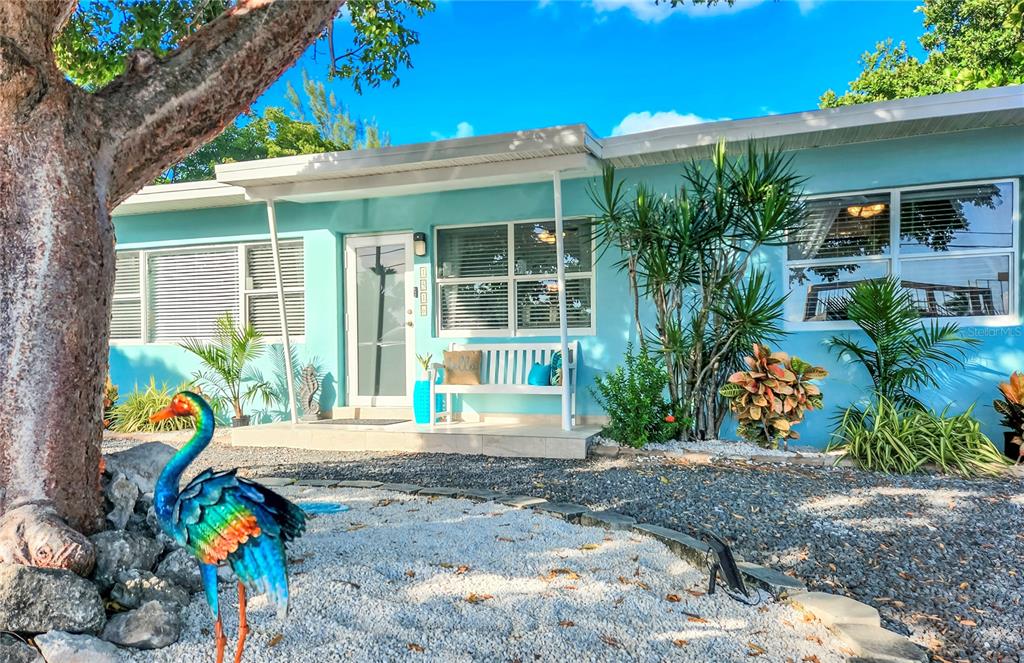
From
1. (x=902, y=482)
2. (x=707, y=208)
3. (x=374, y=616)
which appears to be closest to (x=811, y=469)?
(x=902, y=482)

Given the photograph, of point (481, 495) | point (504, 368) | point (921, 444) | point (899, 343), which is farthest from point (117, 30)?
point (921, 444)

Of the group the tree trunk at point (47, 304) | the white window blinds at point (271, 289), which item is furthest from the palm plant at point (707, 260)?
the tree trunk at point (47, 304)

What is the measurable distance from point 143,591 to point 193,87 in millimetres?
2050

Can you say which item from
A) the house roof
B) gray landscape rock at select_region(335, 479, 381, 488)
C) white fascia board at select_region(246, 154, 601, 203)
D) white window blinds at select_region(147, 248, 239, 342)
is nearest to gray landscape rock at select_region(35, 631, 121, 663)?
gray landscape rock at select_region(335, 479, 381, 488)

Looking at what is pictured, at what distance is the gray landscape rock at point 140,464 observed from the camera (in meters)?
2.97

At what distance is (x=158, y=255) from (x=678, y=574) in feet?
27.0

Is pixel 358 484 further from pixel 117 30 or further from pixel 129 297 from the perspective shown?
pixel 129 297

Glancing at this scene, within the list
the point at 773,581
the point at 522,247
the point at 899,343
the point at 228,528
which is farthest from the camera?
the point at 522,247

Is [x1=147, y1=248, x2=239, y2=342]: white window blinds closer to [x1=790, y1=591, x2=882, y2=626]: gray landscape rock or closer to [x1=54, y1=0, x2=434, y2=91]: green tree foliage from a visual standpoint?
[x1=54, y1=0, x2=434, y2=91]: green tree foliage

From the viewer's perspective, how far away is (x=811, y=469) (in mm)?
5234

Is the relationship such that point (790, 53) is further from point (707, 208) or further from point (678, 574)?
point (678, 574)

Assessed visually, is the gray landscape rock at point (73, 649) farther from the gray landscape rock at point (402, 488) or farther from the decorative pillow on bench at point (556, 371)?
the decorative pillow on bench at point (556, 371)

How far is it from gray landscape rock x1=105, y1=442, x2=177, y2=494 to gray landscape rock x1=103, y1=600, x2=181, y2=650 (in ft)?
2.86

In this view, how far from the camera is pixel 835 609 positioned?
8.06ft
